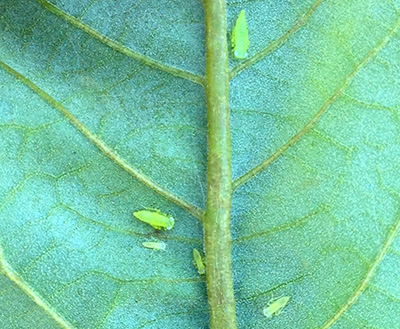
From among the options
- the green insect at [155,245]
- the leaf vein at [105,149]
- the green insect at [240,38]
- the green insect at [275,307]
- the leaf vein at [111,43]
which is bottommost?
the green insect at [275,307]

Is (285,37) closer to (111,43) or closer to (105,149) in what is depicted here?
(111,43)

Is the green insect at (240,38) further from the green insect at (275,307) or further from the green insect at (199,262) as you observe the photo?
the green insect at (275,307)

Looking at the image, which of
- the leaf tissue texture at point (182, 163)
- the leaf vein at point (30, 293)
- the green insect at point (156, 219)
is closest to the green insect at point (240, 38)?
the leaf tissue texture at point (182, 163)

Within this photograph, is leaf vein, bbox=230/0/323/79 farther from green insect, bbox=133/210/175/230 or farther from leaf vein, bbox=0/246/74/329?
leaf vein, bbox=0/246/74/329

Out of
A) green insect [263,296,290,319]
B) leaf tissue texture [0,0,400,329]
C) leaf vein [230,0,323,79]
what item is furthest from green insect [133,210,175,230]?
leaf vein [230,0,323,79]

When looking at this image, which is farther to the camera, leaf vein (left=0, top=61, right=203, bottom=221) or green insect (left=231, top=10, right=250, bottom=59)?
leaf vein (left=0, top=61, right=203, bottom=221)

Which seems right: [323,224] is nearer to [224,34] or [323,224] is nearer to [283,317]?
[283,317]
